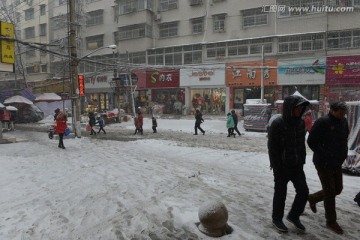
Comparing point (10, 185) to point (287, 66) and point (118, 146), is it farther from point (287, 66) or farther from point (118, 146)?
point (287, 66)

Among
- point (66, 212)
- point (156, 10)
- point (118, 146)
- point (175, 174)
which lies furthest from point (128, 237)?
point (156, 10)

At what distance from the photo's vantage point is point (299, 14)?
2681 cm

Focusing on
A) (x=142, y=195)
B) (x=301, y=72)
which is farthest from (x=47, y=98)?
(x=142, y=195)

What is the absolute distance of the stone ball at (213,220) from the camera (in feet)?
13.9

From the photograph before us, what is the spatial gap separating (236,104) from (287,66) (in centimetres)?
599

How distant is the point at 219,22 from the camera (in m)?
31.3

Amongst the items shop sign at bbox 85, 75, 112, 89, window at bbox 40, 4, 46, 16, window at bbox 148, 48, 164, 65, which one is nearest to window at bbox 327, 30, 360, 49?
window at bbox 148, 48, 164, 65

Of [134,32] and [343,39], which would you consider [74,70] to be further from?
[343,39]

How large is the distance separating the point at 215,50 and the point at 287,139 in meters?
28.4

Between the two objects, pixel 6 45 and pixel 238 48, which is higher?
pixel 238 48

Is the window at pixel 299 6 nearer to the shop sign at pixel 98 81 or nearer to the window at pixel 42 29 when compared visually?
the shop sign at pixel 98 81

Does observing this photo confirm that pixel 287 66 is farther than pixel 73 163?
Yes

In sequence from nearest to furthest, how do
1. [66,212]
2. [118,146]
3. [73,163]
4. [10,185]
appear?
[66,212] → [10,185] → [73,163] → [118,146]

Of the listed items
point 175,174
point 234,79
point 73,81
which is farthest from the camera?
point 234,79
